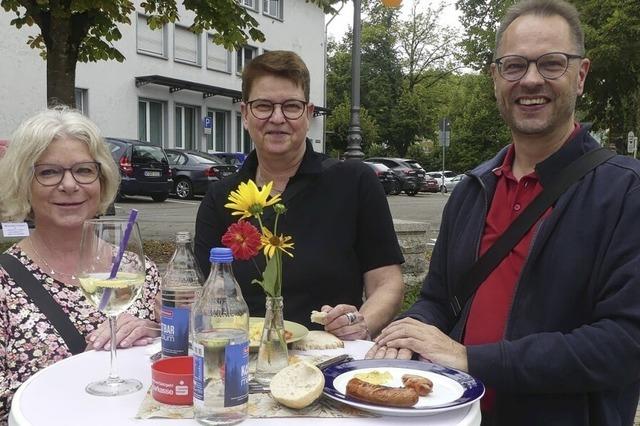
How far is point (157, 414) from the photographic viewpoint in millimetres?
1580

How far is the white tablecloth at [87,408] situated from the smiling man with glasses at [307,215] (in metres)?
0.93

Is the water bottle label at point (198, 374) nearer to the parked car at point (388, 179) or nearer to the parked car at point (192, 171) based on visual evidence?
the parked car at point (192, 171)

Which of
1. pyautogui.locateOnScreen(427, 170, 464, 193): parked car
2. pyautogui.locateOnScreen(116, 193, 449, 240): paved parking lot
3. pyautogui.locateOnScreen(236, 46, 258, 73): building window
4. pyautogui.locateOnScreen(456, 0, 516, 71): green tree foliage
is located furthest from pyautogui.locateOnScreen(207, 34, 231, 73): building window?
pyautogui.locateOnScreen(427, 170, 464, 193): parked car

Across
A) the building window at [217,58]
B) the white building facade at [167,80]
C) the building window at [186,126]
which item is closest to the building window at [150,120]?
the white building facade at [167,80]

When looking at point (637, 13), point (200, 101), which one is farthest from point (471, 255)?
point (200, 101)

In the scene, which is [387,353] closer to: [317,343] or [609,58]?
[317,343]

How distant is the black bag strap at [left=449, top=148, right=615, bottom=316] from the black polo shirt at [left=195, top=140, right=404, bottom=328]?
0.67 metres

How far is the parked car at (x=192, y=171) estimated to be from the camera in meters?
17.9

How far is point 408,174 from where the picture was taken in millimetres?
26219

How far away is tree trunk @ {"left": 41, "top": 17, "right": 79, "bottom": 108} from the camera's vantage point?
7062 mm

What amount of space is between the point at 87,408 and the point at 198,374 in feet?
1.21

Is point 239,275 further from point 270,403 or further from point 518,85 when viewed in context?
point 518,85

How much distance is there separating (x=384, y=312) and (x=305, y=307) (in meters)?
0.34

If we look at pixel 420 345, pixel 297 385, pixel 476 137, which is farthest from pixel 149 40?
pixel 476 137
